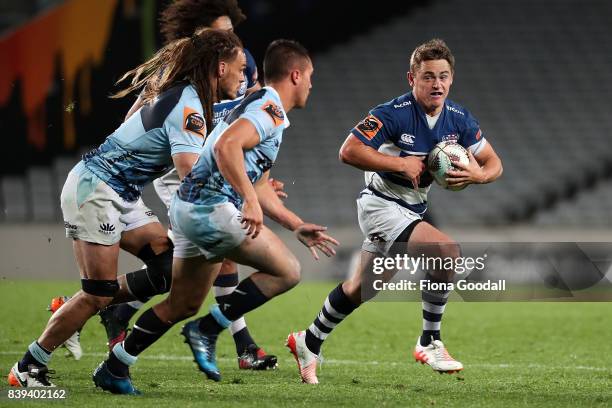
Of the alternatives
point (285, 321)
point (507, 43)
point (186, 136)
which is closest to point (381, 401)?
point (186, 136)

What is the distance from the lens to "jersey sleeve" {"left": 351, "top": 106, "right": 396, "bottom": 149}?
20.2 feet

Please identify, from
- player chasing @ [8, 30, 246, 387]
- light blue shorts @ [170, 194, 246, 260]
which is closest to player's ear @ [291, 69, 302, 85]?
player chasing @ [8, 30, 246, 387]

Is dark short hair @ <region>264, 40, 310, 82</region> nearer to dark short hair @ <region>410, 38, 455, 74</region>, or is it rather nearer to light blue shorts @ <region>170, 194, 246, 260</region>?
light blue shorts @ <region>170, 194, 246, 260</region>

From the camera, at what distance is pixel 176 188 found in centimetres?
703

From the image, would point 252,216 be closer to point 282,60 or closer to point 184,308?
point 184,308

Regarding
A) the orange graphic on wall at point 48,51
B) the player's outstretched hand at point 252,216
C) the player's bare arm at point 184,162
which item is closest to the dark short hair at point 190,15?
the player's bare arm at point 184,162

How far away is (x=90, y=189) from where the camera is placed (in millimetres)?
5383

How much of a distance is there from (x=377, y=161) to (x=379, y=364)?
63.5 inches

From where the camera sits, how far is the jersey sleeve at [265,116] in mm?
4898

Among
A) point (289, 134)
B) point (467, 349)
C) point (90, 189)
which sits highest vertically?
point (90, 189)

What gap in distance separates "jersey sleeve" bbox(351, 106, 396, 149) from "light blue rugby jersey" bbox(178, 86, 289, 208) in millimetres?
1148

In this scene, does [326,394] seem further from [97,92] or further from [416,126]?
[97,92]

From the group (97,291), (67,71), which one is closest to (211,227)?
(97,291)

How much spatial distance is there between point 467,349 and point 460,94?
1232 cm
